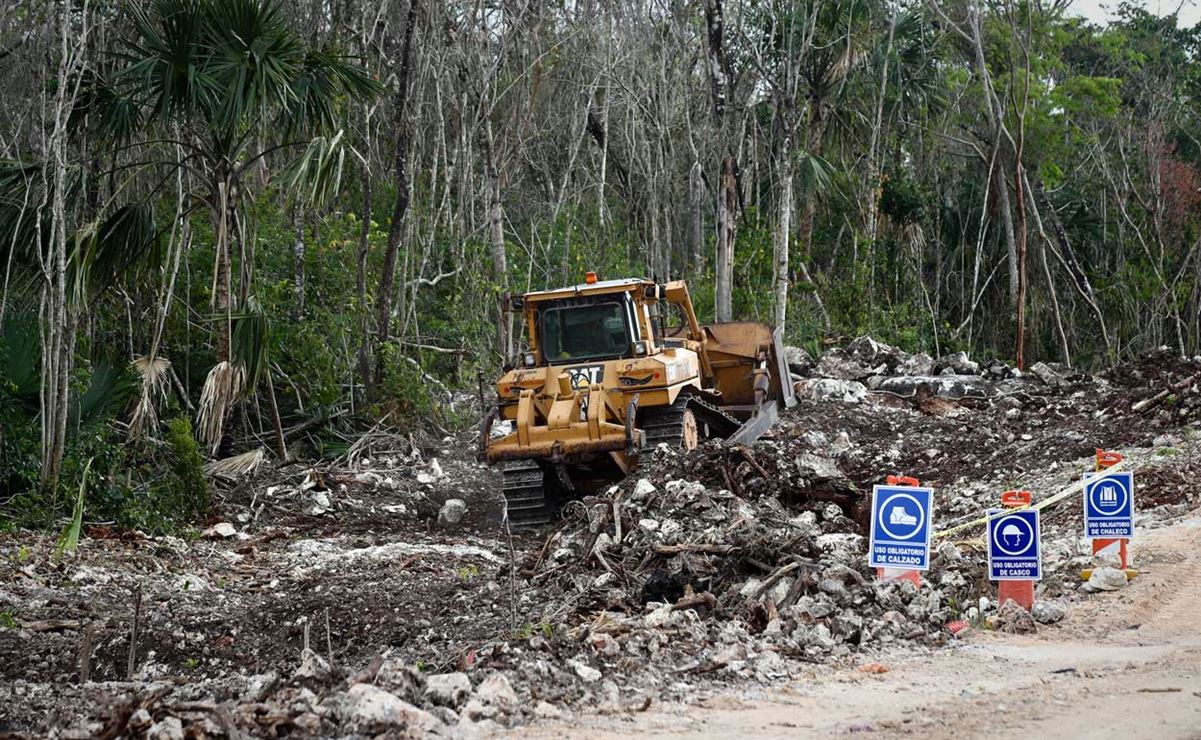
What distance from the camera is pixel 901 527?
762 cm

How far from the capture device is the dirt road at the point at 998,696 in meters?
5.18

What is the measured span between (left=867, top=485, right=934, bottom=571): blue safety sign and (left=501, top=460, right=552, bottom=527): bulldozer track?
546 centimetres

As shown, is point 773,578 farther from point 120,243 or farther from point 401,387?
point 401,387

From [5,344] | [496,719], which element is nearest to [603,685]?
[496,719]

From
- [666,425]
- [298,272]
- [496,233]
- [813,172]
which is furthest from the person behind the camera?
[813,172]

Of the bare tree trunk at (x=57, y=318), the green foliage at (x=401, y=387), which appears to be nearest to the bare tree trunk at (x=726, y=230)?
the green foliage at (x=401, y=387)

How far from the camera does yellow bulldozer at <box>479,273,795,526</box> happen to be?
12.6 metres

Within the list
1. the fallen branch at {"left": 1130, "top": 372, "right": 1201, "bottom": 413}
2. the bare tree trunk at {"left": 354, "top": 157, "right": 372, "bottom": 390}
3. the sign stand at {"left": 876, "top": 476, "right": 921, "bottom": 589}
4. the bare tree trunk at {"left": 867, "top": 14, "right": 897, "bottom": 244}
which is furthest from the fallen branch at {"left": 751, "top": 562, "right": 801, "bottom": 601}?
the bare tree trunk at {"left": 867, "top": 14, "right": 897, "bottom": 244}

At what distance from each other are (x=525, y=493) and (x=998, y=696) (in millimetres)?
7417

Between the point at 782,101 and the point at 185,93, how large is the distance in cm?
1260

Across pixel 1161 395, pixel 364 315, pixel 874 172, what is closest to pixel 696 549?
pixel 1161 395

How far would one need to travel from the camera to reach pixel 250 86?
1298 cm

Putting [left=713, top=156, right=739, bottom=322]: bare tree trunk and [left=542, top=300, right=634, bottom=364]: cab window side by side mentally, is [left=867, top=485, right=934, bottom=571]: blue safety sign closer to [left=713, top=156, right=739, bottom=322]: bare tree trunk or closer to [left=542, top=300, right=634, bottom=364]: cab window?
[left=542, top=300, right=634, bottom=364]: cab window

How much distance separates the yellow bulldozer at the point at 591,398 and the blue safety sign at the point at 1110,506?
4812 mm
